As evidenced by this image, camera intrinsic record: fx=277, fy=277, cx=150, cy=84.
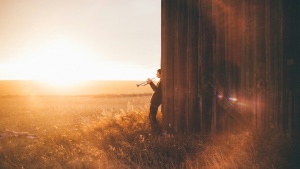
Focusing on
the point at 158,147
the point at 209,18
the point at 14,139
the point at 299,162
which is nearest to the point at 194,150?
the point at 158,147

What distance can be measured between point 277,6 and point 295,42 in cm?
91

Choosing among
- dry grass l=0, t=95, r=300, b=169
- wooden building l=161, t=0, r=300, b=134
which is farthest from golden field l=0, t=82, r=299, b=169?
wooden building l=161, t=0, r=300, b=134

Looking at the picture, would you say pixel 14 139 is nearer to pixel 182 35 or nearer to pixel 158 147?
pixel 158 147

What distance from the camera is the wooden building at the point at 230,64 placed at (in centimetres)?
615

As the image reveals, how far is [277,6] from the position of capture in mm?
6211

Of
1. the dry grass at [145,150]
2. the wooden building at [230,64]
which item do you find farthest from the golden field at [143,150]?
the wooden building at [230,64]

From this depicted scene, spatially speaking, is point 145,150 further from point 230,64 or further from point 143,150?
point 230,64

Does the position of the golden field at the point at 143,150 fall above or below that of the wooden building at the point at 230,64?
below

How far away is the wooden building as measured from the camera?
615 centimetres

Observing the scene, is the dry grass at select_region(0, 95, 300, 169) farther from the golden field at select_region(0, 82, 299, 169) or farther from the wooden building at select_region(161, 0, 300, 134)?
the wooden building at select_region(161, 0, 300, 134)

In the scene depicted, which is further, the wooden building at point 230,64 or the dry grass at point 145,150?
the wooden building at point 230,64

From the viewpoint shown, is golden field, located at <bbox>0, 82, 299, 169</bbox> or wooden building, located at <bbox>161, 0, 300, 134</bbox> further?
wooden building, located at <bbox>161, 0, 300, 134</bbox>

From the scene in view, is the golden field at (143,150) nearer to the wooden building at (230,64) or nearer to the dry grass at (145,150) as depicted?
the dry grass at (145,150)

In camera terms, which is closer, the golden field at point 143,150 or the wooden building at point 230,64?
the golden field at point 143,150
